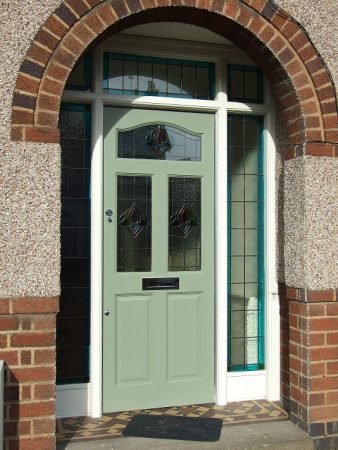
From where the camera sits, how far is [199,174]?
183 inches

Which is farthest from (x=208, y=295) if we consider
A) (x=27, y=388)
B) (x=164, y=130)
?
(x=27, y=388)

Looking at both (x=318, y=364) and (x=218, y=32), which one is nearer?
(x=318, y=364)

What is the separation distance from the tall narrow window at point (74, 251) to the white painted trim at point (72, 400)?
0.18ft

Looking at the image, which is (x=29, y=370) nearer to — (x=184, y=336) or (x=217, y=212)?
(x=184, y=336)

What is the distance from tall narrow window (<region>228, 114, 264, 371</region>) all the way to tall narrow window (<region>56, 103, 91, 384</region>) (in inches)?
49.0

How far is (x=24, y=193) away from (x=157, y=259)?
4.75ft

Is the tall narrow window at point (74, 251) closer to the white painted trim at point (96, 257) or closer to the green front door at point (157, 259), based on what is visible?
the white painted trim at point (96, 257)

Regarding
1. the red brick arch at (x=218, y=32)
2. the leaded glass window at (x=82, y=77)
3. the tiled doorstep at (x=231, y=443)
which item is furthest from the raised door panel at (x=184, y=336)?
the leaded glass window at (x=82, y=77)

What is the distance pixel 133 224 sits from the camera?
4488mm

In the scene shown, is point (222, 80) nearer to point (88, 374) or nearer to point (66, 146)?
point (66, 146)

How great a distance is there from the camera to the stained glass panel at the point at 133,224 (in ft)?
14.7

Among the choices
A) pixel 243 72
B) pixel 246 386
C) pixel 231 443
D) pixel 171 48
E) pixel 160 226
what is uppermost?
pixel 171 48

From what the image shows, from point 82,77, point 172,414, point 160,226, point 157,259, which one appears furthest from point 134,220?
point 172,414

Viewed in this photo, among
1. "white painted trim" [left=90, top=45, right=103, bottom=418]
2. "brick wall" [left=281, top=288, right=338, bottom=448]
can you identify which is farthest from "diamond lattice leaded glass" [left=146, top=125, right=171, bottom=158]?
"brick wall" [left=281, top=288, right=338, bottom=448]
